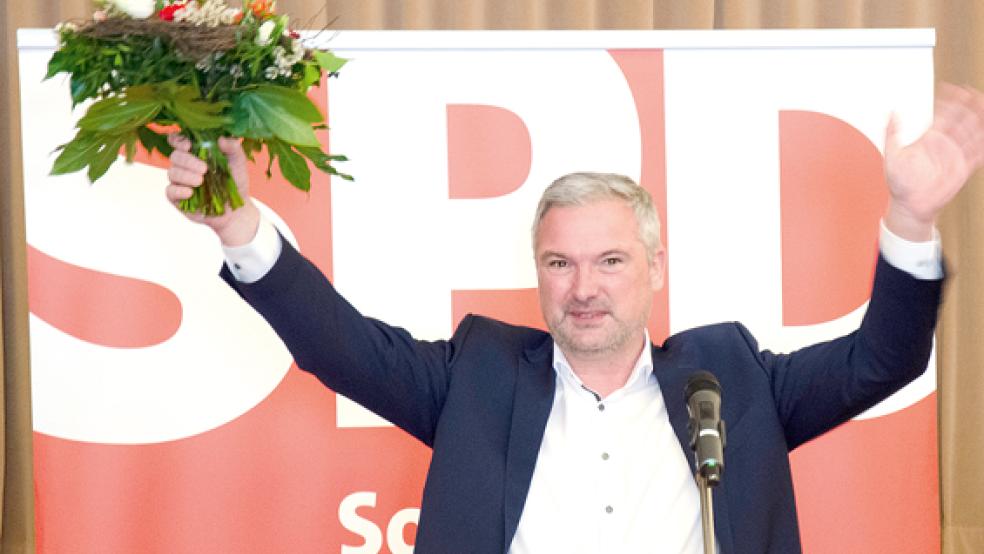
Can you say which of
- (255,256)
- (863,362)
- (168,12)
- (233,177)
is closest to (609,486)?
(863,362)

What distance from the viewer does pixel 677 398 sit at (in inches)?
100.0

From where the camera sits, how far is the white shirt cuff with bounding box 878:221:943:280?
7.22ft

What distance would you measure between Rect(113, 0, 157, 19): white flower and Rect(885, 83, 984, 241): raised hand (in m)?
1.32

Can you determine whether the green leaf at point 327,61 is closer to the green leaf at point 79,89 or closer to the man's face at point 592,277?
the green leaf at point 79,89

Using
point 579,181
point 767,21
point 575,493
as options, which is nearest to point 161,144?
point 579,181

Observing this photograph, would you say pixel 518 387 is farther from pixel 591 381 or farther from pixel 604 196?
pixel 604 196

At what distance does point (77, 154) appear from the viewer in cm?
202

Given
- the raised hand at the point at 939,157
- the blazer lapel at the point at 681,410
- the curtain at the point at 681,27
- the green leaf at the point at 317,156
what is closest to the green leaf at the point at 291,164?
the green leaf at the point at 317,156

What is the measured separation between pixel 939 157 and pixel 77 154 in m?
1.51

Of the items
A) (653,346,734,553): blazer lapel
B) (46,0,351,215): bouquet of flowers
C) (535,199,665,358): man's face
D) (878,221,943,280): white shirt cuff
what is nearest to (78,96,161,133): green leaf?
(46,0,351,215): bouquet of flowers

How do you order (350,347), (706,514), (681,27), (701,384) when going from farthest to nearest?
(681,27) → (350,347) → (701,384) → (706,514)

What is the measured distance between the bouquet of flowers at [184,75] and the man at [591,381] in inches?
7.8

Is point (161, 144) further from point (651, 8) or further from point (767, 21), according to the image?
point (767, 21)

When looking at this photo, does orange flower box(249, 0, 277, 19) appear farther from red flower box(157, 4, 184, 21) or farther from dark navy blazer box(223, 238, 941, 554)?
dark navy blazer box(223, 238, 941, 554)
